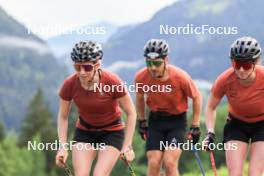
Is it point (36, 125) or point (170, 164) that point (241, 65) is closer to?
point (170, 164)

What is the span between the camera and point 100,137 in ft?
31.4

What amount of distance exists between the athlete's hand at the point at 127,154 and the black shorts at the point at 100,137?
0.21 m

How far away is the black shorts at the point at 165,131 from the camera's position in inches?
A: 405

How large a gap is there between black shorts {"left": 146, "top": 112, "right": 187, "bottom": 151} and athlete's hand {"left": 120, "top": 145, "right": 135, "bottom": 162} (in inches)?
43.4

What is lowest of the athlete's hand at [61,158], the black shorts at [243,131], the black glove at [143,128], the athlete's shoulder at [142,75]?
the athlete's hand at [61,158]

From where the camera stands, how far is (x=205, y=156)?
300 feet

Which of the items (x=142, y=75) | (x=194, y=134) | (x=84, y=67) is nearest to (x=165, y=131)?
(x=194, y=134)

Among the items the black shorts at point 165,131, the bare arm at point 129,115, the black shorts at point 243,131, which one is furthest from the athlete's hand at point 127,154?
the black shorts at point 243,131

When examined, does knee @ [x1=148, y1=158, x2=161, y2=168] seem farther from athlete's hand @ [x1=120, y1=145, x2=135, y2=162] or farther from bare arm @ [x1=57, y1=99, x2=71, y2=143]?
bare arm @ [x1=57, y1=99, x2=71, y2=143]

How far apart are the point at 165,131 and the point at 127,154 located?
1582 mm

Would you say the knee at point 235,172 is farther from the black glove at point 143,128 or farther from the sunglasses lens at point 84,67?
the black glove at point 143,128

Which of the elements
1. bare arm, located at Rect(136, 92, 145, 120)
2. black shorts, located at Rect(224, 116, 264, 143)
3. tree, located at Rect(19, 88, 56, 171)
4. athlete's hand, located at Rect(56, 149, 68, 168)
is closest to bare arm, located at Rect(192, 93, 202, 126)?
bare arm, located at Rect(136, 92, 145, 120)

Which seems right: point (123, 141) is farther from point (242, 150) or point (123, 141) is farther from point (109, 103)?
point (242, 150)

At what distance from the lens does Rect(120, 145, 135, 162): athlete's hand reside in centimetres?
902
